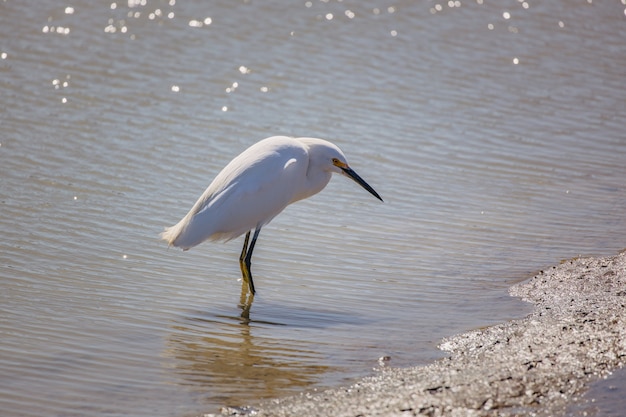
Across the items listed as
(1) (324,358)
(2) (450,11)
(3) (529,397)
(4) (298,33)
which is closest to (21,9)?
(4) (298,33)

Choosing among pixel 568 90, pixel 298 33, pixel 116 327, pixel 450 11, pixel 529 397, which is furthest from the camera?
pixel 450 11

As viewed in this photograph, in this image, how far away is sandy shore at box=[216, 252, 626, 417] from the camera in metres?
4.04

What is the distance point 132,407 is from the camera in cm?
421

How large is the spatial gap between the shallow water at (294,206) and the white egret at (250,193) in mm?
280

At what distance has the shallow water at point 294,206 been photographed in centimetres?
491

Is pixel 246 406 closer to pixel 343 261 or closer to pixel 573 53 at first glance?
pixel 343 261

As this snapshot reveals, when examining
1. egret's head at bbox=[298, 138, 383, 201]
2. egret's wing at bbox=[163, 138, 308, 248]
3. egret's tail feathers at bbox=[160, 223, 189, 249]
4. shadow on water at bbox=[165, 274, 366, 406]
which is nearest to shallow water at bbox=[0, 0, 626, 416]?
shadow on water at bbox=[165, 274, 366, 406]

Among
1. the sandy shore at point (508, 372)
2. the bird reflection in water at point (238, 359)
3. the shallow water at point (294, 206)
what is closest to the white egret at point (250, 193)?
the shallow water at point (294, 206)

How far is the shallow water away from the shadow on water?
0.02 m

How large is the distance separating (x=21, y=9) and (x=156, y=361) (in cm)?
847

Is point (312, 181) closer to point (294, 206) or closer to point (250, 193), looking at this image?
point (250, 193)

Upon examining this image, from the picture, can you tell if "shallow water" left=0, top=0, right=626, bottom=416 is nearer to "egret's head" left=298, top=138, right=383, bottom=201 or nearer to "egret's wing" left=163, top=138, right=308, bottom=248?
"egret's wing" left=163, top=138, right=308, bottom=248

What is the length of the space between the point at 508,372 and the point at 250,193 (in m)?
2.24

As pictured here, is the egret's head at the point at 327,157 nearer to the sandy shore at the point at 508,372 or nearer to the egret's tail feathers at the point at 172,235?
the egret's tail feathers at the point at 172,235
